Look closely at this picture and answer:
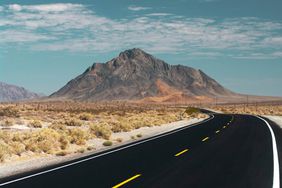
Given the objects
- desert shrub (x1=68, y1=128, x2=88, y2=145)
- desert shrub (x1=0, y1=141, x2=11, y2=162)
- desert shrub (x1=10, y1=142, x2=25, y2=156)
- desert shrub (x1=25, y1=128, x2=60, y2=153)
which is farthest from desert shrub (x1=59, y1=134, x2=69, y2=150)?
desert shrub (x1=0, y1=141, x2=11, y2=162)

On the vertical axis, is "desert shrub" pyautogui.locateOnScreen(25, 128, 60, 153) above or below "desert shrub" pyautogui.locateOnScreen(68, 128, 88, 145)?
above

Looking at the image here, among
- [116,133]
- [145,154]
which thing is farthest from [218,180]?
[116,133]

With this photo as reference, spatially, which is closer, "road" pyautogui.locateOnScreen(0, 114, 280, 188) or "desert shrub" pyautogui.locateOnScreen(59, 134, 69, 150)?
"road" pyautogui.locateOnScreen(0, 114, 280, 188)

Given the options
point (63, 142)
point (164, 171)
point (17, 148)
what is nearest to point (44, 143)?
point (63, 142)

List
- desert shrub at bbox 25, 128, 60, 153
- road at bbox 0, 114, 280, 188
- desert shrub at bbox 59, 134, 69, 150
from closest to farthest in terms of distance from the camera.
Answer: road at bbox 0, 114, 280, 188, desert shrub at bbox 25, 128, 60, 153, desert shrub at bbox 59, 134, 69, 150

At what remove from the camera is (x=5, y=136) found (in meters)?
22.6

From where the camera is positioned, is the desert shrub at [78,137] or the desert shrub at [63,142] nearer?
the desert shrub at [63,142]

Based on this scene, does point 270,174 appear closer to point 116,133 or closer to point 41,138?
point 41,138

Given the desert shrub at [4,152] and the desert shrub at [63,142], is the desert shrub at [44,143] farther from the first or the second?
the desert shrub at [4,152]

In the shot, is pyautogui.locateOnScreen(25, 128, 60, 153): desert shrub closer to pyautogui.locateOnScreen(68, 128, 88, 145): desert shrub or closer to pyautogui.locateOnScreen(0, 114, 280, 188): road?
pyautogui.locateOnScreen(68, 128, 88, 145): desert shrub

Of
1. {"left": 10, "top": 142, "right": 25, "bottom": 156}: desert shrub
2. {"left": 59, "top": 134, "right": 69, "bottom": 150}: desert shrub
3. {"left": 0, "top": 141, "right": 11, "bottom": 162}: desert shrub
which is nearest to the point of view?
{"left": 0, "top": 141, "right": 11, "bottom": 162}: desert shrub

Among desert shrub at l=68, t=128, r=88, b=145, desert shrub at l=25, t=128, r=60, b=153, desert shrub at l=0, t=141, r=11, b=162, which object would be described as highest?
desert shrub at l=0, t=141, r=11, b=162

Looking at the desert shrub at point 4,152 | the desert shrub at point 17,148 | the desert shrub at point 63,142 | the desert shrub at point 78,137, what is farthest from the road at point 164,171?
the desert shrub at point 78,137

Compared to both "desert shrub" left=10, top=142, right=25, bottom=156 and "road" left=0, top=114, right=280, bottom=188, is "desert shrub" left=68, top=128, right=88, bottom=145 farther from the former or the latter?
"road" left=0, top=114, right=280, bottom=188
